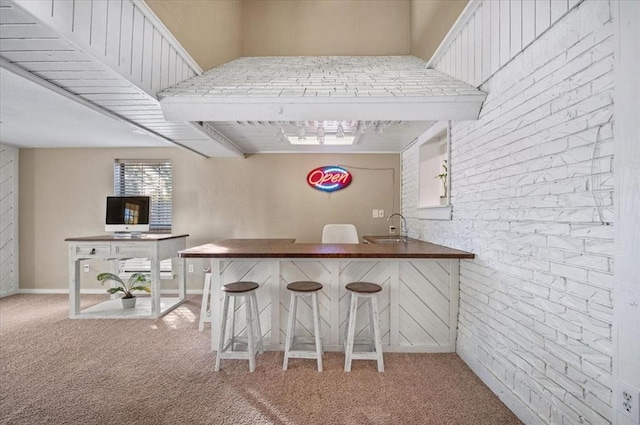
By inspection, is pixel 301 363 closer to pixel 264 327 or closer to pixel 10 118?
pixel 264 327

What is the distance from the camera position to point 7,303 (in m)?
4.23

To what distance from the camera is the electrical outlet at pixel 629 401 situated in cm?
113

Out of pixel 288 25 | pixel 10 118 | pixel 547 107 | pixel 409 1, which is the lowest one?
pixel 547 107

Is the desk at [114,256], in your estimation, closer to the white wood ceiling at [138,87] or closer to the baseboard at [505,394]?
the white wood ceiling at [138,87]

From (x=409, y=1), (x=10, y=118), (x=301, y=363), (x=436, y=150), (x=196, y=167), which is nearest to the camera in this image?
(x=301, y=363)

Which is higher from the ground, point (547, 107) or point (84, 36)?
point (84, 36)

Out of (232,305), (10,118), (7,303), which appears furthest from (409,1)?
(7,303)

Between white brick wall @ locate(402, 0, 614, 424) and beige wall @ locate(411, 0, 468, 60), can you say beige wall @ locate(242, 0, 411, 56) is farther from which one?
white brick wall @ locate(402, 0, 614, 424)

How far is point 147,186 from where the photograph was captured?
15.6 feet

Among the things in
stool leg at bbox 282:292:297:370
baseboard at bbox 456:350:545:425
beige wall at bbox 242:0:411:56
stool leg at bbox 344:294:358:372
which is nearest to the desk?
stool leg at bbox 282:292:297:370

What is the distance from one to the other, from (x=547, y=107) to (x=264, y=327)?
8.67 ft

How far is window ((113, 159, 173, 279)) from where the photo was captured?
4.71 metres

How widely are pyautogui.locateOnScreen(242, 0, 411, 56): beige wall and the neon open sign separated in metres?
1.61

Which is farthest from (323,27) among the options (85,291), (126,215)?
(85,291)
